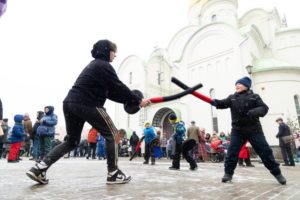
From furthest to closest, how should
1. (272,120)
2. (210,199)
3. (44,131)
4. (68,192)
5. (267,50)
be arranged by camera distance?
(267,50)
(272,120)
(44,131)
(68,192)
(210,199)

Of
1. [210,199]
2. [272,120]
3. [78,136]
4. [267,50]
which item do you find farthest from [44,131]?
[267,50]

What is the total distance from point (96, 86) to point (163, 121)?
79.4 feet

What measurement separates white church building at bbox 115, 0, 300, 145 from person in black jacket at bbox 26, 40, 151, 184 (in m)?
16.6

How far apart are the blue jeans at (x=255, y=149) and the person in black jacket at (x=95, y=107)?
1.75m

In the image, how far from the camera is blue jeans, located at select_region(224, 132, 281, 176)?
159 inches

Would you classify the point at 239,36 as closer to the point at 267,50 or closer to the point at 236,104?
the point at 267,50

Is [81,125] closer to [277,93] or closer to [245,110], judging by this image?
[245,110]

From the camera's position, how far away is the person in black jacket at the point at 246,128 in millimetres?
4051

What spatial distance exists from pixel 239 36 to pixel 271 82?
17.4ft

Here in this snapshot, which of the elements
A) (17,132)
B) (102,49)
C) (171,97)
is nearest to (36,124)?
(17,132)

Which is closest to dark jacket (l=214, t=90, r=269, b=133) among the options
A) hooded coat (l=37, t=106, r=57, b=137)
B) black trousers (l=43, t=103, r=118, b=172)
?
black trousers (l=43, t=103, r=118, b=172)

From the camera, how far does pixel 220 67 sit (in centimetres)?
2477

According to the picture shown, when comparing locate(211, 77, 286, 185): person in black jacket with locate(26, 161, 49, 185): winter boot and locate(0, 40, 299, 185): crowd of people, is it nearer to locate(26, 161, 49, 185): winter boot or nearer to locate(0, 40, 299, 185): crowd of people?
locate(0, 40, 299, 185): crowd of people

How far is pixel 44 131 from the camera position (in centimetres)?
884
